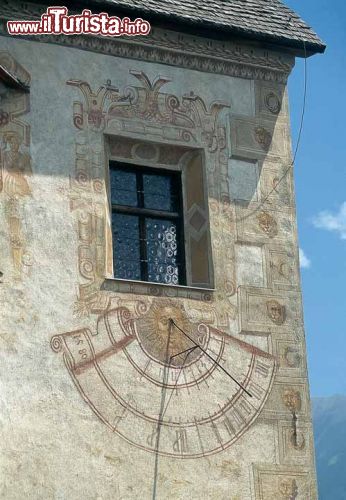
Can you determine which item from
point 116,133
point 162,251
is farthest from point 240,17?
point 162,251

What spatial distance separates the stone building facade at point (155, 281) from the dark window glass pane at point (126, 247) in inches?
11.4

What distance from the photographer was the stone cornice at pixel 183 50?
18344mm

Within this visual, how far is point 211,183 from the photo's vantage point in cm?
1898

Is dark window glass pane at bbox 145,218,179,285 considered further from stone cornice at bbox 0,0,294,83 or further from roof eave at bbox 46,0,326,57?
roof eave at bbox 46,0,326,57

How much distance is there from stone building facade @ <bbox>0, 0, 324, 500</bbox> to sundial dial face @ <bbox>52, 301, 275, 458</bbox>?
0.02m

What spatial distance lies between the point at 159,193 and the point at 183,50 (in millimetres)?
1850

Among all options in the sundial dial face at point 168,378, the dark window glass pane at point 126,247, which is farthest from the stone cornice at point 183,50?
the sundial dial face at point 168,378

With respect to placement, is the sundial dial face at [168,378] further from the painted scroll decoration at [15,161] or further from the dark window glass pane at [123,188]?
the dark window glass pane at [123,188]

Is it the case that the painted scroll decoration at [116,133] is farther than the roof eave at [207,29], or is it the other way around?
the roof eave at [207,29]

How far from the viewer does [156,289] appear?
59.4 feet

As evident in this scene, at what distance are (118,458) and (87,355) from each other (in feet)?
4.00

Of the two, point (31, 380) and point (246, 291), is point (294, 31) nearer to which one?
point (246, 291)

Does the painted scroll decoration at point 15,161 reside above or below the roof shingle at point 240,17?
below

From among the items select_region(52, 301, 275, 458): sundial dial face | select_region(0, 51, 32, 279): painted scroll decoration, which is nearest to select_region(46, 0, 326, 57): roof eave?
select_region(0, 51, 32, 279): painted scroll decoration
